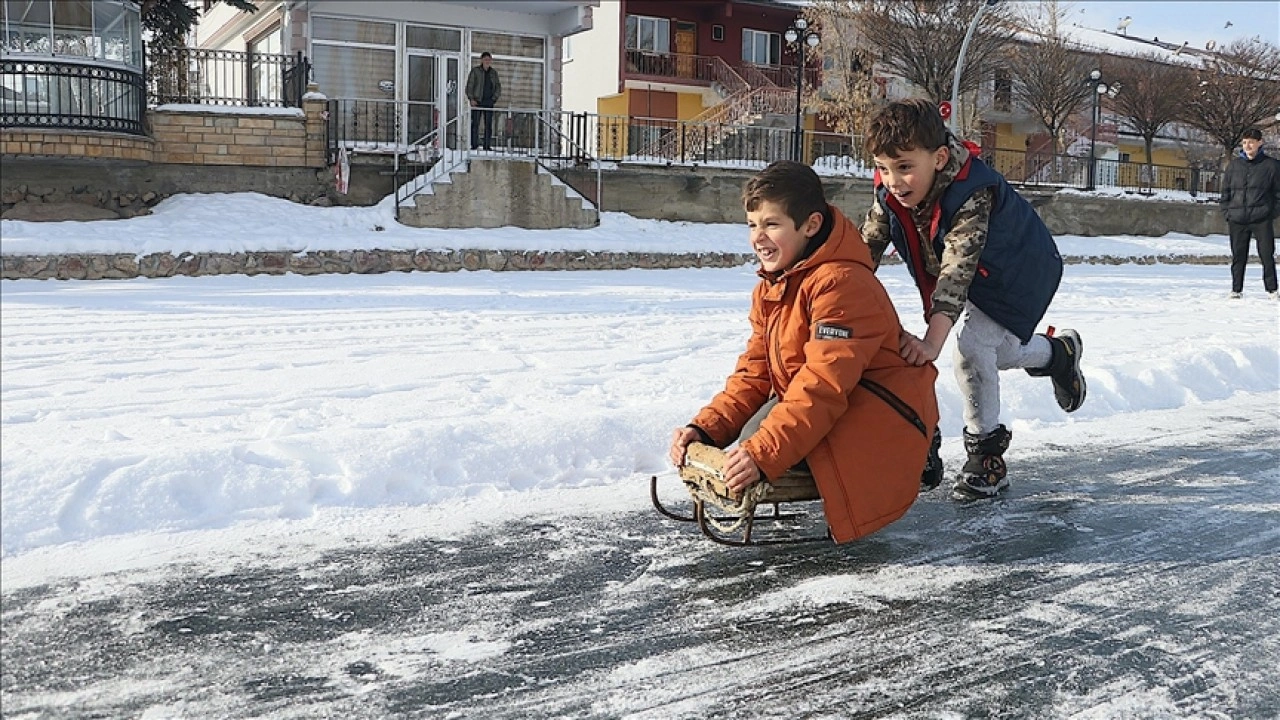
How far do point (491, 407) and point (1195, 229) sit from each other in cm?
2694

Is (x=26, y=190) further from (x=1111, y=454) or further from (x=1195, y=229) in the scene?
(x=1195, y=229)

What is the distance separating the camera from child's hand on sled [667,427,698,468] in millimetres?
3105

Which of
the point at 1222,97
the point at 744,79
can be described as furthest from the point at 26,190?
the point at 1222,97

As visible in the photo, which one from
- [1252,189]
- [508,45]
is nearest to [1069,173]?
[508,45]

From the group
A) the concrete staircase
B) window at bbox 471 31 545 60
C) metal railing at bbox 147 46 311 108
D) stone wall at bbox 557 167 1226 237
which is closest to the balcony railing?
stone wall at bbox 557 167 1226 237

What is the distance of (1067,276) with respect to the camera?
647 inches

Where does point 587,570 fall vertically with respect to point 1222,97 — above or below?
below

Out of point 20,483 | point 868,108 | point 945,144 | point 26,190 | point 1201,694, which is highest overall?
point 868,108

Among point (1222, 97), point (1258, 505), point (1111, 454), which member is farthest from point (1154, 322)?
point (1222, 97)

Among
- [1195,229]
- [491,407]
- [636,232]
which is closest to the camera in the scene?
[491,407]

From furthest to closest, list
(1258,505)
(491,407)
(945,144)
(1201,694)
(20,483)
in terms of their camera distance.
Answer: (491,407)
(1258,505)
(945,144)
(1201,694)
(20,483)

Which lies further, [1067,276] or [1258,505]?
[1067,276]

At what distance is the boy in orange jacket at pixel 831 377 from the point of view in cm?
289

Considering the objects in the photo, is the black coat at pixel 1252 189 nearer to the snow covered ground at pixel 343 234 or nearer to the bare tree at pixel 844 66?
the snow covered ground at pixel 343 234
